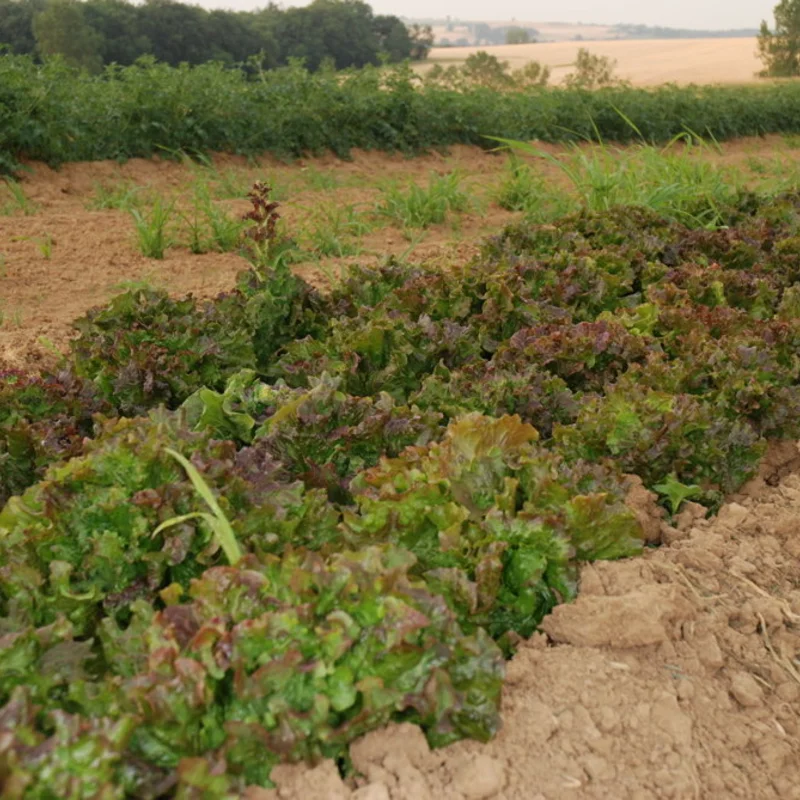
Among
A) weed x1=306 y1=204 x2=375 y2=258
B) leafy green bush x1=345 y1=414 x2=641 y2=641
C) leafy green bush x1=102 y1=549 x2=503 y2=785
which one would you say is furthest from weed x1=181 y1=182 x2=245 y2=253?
leafy green bush x1=102 y1=549 x2=503 y2=785

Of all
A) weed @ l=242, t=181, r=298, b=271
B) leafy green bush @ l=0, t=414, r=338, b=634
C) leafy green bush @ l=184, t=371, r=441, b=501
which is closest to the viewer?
leafy green bush @ l=0, t=414, r=338, b=634

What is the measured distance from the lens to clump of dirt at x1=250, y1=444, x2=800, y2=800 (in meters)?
1.97

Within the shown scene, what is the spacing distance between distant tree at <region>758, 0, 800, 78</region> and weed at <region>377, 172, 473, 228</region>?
41.4m

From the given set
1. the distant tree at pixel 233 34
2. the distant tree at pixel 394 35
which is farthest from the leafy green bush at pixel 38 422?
the distant tree at pixel 394 35

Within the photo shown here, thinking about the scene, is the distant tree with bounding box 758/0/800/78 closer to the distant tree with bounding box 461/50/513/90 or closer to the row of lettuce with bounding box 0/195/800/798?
the distant tree with bounding box 461/50/513/90

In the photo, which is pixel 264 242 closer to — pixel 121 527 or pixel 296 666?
pixel 121 527

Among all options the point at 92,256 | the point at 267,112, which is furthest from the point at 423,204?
the point at 267,112

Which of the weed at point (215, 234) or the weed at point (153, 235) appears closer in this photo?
the weed at point (153, 235)

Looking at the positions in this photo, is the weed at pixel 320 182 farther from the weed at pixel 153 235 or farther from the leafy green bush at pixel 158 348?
the leafy green bush at pixel 158 348

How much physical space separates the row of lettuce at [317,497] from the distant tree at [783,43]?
44841 mm

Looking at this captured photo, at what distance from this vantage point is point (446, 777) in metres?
1.97

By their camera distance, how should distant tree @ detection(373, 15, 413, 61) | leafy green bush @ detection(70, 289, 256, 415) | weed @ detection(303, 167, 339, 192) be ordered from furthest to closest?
distant tree @ detection(373, 15, 413, 61) < weed @ detection(303, 167, 339, 192) < leafy green bush @ detection(70, 289, 256, 415)

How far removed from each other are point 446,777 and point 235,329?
2690mm

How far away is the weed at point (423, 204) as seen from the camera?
24.8 ft
